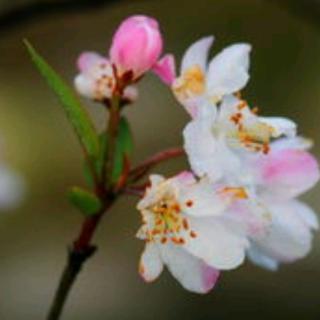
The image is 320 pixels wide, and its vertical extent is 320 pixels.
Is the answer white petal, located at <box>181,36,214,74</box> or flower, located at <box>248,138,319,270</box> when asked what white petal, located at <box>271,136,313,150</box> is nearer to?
flower, located at <box>248,138,319,270</box>

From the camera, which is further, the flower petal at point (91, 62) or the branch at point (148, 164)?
the flower petal at point (91, 62)

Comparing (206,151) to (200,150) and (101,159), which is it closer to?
(200,150)

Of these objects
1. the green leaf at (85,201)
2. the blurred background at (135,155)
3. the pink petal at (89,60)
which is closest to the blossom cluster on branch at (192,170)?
the green leaf at (85,201)

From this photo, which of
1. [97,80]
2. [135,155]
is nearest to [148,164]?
[97,80]

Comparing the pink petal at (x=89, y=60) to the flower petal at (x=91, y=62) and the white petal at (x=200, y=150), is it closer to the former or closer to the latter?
the flower petal at (x=91, y=62)

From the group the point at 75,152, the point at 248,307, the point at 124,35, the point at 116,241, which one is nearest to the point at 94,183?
the point at 124,35

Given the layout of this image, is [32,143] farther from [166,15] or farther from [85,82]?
[85,82]

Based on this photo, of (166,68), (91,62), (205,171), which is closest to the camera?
(205,171)
